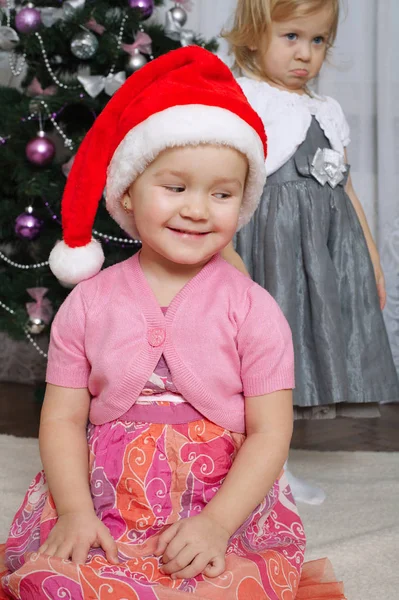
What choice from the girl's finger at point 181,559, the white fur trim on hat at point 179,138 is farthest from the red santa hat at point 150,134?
the girl's finger at point 181,559

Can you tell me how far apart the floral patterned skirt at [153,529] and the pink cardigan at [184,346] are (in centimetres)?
4

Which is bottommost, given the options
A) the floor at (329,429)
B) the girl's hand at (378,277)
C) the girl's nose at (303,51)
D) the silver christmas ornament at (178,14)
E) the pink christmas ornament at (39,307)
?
the floor at (329,429)

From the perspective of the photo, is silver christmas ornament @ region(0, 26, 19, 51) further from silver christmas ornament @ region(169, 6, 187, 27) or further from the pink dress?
the pink dress

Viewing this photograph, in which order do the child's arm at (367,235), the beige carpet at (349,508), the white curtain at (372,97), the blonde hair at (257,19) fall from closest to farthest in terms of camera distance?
the beige carpet at (349,508) < the blonde hair at (257,19) < the child's arm at (367,235) < the white curtain at (372,97)

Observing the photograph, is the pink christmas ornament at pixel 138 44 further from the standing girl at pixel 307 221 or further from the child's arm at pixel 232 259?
the child's arm at pixel 232 259

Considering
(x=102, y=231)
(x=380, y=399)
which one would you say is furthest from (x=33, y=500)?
(x=102, y=231)

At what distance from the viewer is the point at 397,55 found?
9.34 ft

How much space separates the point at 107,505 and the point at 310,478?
0.99m

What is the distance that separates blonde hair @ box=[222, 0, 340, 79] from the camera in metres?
1.58

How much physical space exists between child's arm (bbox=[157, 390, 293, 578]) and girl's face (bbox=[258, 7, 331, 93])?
35.1 inches

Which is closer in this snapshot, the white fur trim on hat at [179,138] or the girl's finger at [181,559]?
the girl's finger at [181,559]

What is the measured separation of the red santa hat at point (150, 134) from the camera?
956mm

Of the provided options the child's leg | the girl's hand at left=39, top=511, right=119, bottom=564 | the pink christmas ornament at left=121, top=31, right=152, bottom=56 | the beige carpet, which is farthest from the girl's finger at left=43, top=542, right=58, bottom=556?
the pink christmas ornament at left=121, top=31, right=152, bottom=56

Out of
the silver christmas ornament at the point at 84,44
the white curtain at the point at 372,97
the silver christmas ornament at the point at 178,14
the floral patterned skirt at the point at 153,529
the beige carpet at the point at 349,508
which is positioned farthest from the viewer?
the white curtain at the point at 372,97
